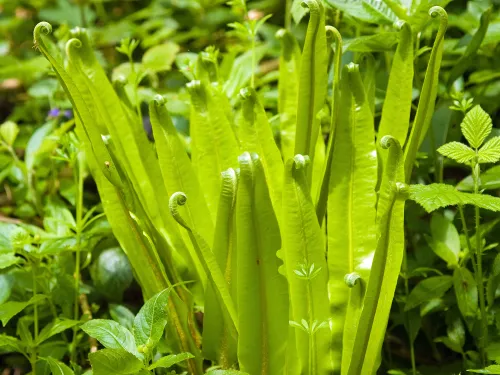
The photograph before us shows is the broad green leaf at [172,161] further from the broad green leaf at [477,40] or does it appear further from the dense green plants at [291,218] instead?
the broad green leaf at [477,40]

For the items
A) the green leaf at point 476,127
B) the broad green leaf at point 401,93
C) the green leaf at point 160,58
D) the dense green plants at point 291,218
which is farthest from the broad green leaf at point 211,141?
the green leaf at point 160,58

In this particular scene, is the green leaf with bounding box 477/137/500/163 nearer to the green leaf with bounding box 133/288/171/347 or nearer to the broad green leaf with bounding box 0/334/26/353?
the green leaf with bounding box 133/288/171/347

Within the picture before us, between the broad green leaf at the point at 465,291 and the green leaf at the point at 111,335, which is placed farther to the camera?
the broad green leaf at the point at 465,291

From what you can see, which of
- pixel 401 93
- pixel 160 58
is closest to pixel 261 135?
pixel 401 93

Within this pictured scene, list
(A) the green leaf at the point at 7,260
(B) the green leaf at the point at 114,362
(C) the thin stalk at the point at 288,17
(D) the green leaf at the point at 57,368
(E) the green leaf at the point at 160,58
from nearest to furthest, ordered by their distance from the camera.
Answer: (B) the green leaf at the point at 114,362 < (D) the green leaf at the point at 57,368 < (A) the green leaf at the point at 7,260 < (E) the green leaf at the point at 160,58 < (C) the thin stalk at the point at 288,17

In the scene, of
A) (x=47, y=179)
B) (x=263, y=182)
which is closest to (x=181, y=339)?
(x=263, y=182)

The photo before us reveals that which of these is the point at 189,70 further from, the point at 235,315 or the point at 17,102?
the point at 17,102
